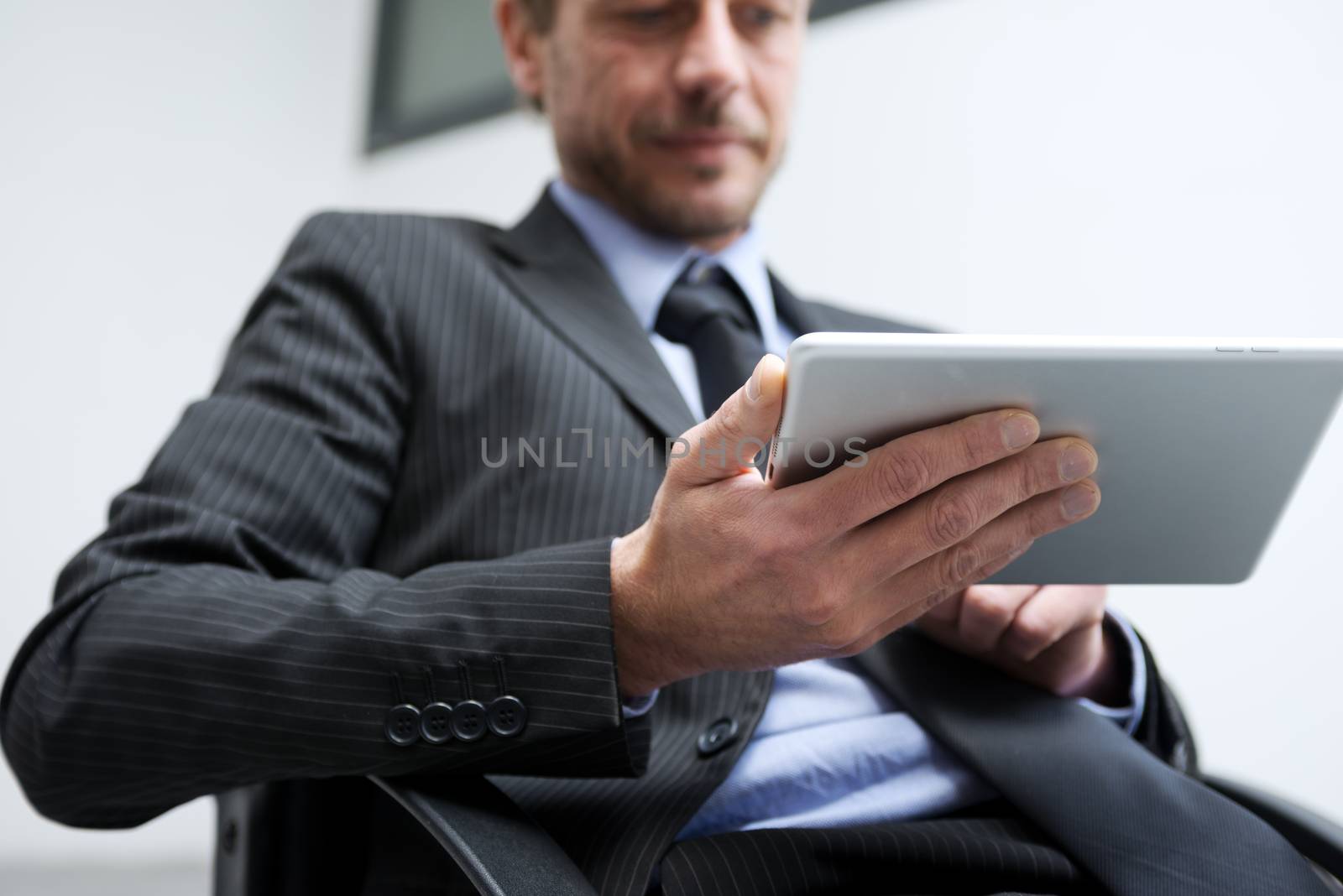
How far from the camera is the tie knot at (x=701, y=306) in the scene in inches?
39.7

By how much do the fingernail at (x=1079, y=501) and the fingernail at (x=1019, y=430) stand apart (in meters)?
0.07

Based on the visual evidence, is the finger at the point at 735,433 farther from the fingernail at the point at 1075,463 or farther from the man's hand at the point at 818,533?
the fingernail at the point at 1075,463

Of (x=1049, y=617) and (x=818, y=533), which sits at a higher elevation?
(x=818, y=533)

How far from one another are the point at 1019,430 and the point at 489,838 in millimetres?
354

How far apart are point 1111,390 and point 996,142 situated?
1210 mm

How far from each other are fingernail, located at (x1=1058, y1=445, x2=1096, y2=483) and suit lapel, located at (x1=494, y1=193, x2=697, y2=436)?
1.17 feet

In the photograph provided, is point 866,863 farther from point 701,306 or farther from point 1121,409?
point 701,306

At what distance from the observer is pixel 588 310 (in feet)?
3.19

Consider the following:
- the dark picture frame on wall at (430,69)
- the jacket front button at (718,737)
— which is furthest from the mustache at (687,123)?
the dark picture frame on wall at (430,69)

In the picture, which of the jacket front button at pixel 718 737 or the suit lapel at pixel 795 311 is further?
the suit lapel at pixel 795 311

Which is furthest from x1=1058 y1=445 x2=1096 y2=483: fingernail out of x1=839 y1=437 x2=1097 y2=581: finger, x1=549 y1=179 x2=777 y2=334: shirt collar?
x1=549 y1=179 x2=777 y2=334: shirt collar

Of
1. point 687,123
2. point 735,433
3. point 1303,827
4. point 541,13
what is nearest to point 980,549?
point 735,433

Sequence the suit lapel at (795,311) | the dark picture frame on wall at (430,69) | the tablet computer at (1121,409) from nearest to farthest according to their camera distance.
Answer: the tablet computer at (1121,409) → the suit lapel at (795,311) → the dark picture frame on wall at (430,69)

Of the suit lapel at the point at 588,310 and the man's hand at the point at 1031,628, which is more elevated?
the suit lapel at the point at 588,310
